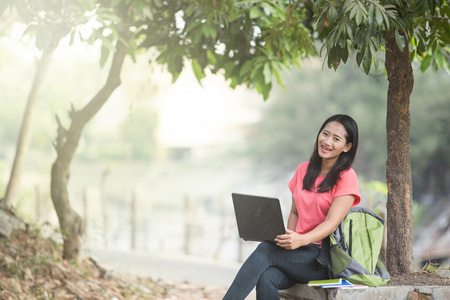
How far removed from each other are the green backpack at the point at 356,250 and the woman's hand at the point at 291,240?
161 millimetres

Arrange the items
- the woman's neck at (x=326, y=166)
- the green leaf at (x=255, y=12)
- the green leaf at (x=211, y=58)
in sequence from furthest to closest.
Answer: the green leaf at (x=211, y=58)
the green leaf at (x=255, y=12)
the woman's neck at (x=326, y=166)

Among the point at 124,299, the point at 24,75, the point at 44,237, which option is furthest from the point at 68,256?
the point at 24,75

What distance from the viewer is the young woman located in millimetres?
3383

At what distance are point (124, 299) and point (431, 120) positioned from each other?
14711 millimetres

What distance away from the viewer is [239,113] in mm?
33281

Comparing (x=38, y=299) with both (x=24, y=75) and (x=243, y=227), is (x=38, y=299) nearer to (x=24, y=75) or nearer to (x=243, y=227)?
(x=243, y=227)

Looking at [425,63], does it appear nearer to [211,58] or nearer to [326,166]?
[211,58]

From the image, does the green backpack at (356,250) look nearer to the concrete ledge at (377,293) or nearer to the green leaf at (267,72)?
the concrete ledge at (377,293)

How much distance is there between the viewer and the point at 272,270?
352 centimetres

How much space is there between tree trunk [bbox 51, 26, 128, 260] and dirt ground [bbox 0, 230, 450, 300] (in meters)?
0.21

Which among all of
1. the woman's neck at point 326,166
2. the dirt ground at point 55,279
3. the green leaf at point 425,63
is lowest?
the dirt ground at point 55,279

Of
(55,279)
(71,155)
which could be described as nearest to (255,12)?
(71,155)

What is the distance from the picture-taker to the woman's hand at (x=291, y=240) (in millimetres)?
3338

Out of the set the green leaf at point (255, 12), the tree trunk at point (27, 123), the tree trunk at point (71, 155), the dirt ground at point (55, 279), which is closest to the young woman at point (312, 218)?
the green leaf at point (255, 12)
